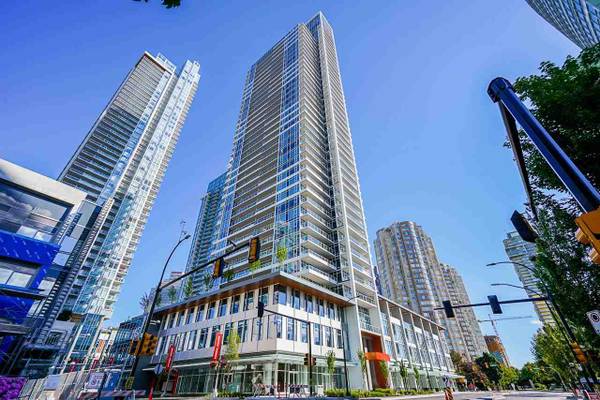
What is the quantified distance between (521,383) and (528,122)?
146 metres

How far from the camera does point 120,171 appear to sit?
93.2 meters

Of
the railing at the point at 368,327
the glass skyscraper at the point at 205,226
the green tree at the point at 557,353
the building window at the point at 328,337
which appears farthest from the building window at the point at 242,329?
the glass skyscraper at the point at 205,226

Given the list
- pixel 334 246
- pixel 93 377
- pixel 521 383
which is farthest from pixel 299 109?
pixel 521 383

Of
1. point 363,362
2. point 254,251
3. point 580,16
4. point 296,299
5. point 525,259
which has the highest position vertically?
point 580,16

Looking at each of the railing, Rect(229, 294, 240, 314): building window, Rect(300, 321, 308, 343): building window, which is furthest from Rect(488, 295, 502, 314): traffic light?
Rect(229, 294, 240, 314): building window

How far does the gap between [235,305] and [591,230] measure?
40.4 metres

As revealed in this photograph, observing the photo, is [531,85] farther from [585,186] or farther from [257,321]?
[257,321]

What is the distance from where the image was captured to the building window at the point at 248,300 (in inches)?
1431

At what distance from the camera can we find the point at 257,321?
3359 centimetres

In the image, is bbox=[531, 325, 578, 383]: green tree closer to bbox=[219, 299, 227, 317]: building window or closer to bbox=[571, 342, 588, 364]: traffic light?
bbox=[571, 342, 588, 364]: traffic light

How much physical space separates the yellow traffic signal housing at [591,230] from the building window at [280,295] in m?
34.6

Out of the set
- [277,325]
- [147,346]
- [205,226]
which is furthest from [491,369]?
[205,226]

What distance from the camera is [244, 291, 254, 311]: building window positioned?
36344mm

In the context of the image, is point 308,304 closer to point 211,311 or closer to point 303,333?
point 303,333
